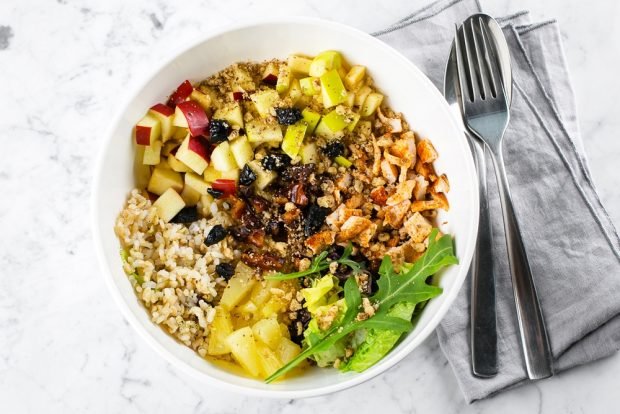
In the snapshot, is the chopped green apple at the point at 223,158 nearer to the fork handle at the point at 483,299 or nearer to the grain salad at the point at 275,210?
the grain salad at the point at 275,210

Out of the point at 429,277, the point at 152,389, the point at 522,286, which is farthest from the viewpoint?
the point at 152,389

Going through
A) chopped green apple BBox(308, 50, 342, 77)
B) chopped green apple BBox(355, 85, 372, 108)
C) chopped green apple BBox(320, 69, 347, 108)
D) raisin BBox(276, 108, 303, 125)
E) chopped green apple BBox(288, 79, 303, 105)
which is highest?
chopped green apple BBox(308, 50, 342, 77)

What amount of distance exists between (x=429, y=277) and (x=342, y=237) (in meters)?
0.30

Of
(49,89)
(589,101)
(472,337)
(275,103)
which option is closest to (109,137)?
(275,103)

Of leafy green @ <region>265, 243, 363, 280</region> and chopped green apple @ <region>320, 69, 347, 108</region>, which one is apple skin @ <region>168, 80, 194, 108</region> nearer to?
chopped green apple @ <region>320, 69, 347, 108</region>

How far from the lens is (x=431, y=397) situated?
7.86 feet

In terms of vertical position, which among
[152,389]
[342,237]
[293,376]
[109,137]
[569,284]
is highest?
[109,137]

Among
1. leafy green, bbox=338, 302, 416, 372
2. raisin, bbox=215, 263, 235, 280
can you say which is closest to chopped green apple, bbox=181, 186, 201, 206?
raisin, bbox=215, 263, 235, 280

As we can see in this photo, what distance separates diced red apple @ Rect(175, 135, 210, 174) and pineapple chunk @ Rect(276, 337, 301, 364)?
60 centimetres

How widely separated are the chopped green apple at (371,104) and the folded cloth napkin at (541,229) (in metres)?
0.36

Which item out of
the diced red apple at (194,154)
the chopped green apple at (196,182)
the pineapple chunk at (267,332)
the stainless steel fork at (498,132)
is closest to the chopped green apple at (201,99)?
the diced red apple at (194,154)

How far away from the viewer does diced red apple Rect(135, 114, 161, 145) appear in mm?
2068

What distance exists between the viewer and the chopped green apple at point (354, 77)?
2135 mm

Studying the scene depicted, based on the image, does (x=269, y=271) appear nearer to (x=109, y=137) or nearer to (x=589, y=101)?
(x=109, y=137)
